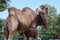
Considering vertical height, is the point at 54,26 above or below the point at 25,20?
below

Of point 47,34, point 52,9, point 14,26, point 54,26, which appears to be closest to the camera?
point 14,26

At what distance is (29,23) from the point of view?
4.07 meters

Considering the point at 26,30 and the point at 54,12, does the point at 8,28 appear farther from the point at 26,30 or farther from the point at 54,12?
the point at 54,12

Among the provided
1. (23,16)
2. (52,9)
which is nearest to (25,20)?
(23,16)

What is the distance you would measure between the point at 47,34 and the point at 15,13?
1421 inches

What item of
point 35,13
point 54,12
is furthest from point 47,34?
point 35,13

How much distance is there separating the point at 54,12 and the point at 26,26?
33426 mm

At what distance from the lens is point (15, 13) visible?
3.97 meters

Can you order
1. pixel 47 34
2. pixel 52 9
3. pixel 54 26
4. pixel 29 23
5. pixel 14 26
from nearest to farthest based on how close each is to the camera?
pixel 14 26 < pixel 29 23 < pixel 54 26 < pixel 52 9 < pixel 47 34

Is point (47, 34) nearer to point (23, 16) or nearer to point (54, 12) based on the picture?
point (54, 12)

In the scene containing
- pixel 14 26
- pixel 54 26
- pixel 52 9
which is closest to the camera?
pixel 14 26

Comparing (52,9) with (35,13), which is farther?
(52,9)

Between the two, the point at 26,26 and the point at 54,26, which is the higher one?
the point at 26,26

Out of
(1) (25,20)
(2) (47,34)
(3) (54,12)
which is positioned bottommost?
(2) (47,34)
